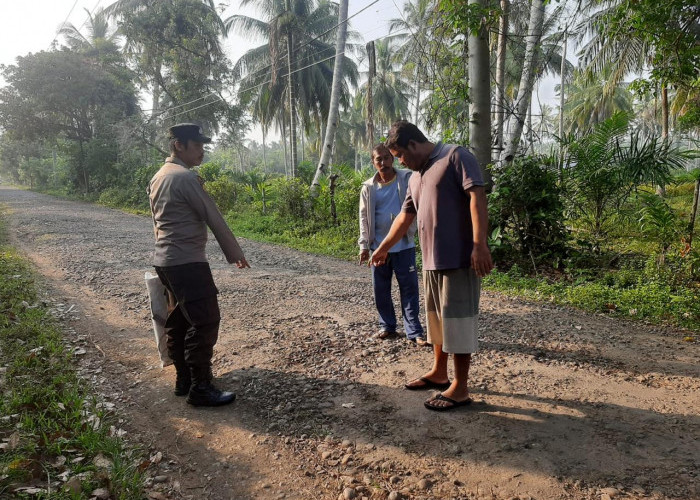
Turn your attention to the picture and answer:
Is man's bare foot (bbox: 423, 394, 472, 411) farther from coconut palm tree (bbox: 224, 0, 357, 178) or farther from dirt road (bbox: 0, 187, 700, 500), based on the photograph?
coconut palm tree (bbox: 224, 0, 357, 178)

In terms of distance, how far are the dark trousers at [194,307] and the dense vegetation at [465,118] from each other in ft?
13.5

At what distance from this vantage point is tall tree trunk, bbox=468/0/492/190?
652 centimetres

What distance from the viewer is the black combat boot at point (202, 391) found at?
3.10 metres

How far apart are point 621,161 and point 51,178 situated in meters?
45.4

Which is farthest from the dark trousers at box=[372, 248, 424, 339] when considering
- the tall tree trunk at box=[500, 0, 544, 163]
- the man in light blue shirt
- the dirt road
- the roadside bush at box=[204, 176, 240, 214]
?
the roadside bush at box=[204, 176, 240, 214]

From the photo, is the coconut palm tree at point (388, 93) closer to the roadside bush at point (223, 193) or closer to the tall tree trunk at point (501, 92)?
the roadside bush at point (223, 193)

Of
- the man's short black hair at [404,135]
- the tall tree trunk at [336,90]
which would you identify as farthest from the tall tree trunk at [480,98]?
the tall tree trunk at [336,90]

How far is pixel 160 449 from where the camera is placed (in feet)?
8.77

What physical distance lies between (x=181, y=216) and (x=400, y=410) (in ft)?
6.42

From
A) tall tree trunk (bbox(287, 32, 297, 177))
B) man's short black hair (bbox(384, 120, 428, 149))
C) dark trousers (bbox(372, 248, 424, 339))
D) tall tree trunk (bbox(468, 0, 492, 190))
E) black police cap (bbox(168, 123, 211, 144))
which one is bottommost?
dark trousers (bbox(372, 248, 424, 339))

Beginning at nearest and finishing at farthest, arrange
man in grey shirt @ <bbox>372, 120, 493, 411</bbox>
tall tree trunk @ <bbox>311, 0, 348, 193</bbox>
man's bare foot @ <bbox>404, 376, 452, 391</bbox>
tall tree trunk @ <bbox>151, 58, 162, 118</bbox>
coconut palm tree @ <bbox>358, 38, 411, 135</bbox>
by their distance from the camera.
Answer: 1. man in grey shirt @ <bbox>372, 120, 493, 411</bbox>
2. man's bare foot @ <bbox>404, 376, 452, 391</bbox>
3. tall tree trunk @ <bbox>311, 0, 348, 193</bbox>
4. tall tree trunk @ <bbox>151, 58, 162, 118</bbox>
5. coconut palm tree @ <bbox>358, 38, 411, 135</bbox>

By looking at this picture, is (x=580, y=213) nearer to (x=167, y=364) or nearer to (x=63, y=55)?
(x=167, y=364)

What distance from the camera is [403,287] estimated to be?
13.3ft

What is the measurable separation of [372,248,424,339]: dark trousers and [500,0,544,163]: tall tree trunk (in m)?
4.30
